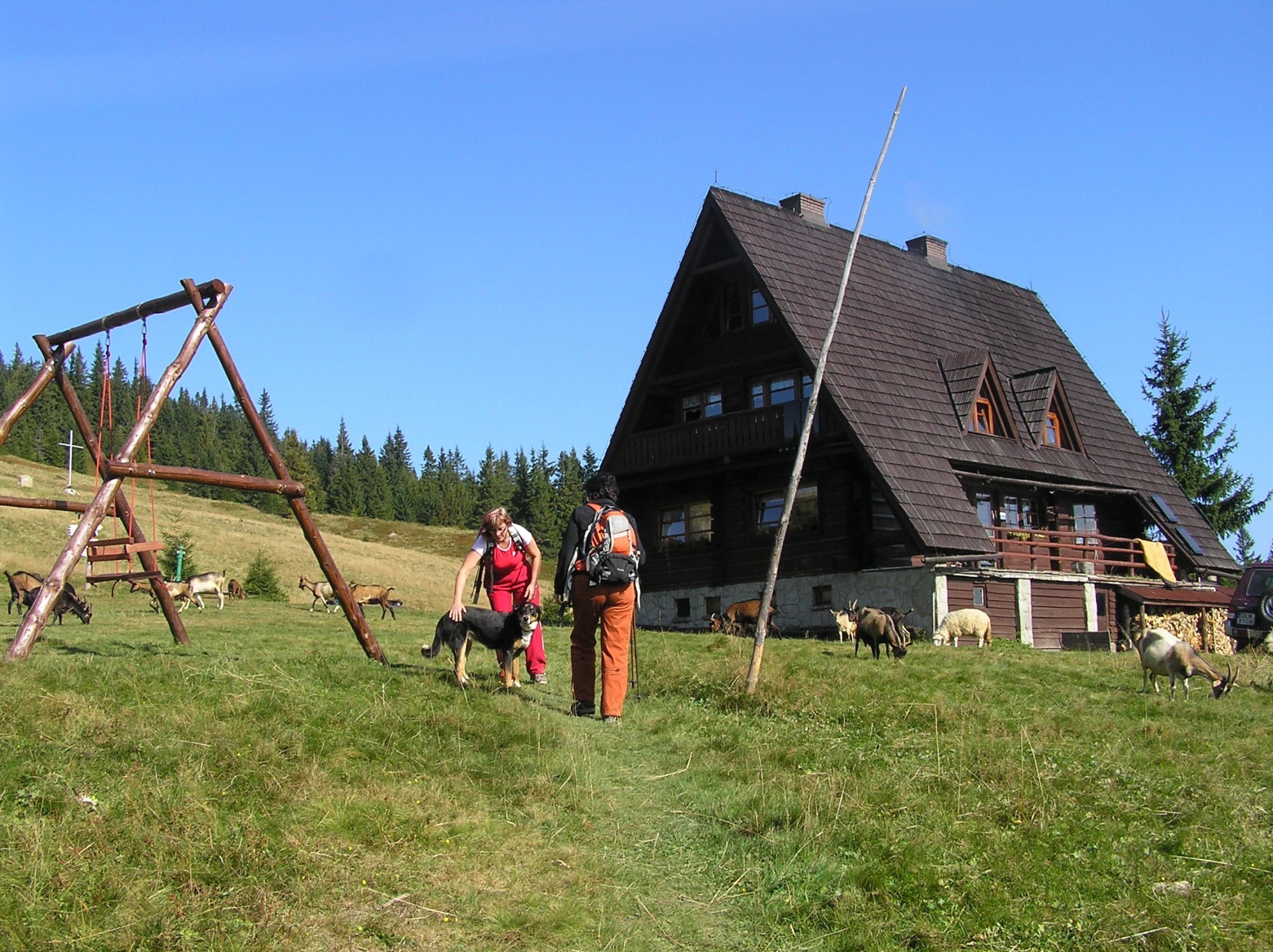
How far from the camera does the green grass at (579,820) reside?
5992 mm

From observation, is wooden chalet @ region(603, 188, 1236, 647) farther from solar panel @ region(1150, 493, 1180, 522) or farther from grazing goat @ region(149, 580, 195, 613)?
grazing goat @ region(149, 580, 195, 613)

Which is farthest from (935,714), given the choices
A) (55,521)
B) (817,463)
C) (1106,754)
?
(55,521)

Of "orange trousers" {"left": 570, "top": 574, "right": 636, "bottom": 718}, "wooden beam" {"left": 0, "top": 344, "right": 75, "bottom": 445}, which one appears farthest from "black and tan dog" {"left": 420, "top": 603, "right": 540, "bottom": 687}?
"wooden beam" {"left": 0, "top": 344, "right": 75, "bottom": 445}

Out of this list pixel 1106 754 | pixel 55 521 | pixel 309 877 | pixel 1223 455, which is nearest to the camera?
pixel 309 877

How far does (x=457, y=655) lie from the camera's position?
11195 mm

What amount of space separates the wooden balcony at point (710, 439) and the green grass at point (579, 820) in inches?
676

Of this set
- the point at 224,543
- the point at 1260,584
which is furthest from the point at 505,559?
the point at 224,543

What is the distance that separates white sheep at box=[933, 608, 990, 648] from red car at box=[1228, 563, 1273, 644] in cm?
450

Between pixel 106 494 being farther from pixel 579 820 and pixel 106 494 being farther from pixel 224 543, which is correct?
pixel 224 543

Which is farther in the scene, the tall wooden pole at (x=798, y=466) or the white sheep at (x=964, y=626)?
the white sheep at (x=964, y=626)

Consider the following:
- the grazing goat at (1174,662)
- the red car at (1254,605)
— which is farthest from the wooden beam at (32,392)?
the red car at (1254,605)

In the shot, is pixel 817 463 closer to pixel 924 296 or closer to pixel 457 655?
pixel 924 296

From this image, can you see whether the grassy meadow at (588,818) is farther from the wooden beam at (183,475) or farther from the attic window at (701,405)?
the attic window at (701,405)

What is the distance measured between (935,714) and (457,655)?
175 inches
